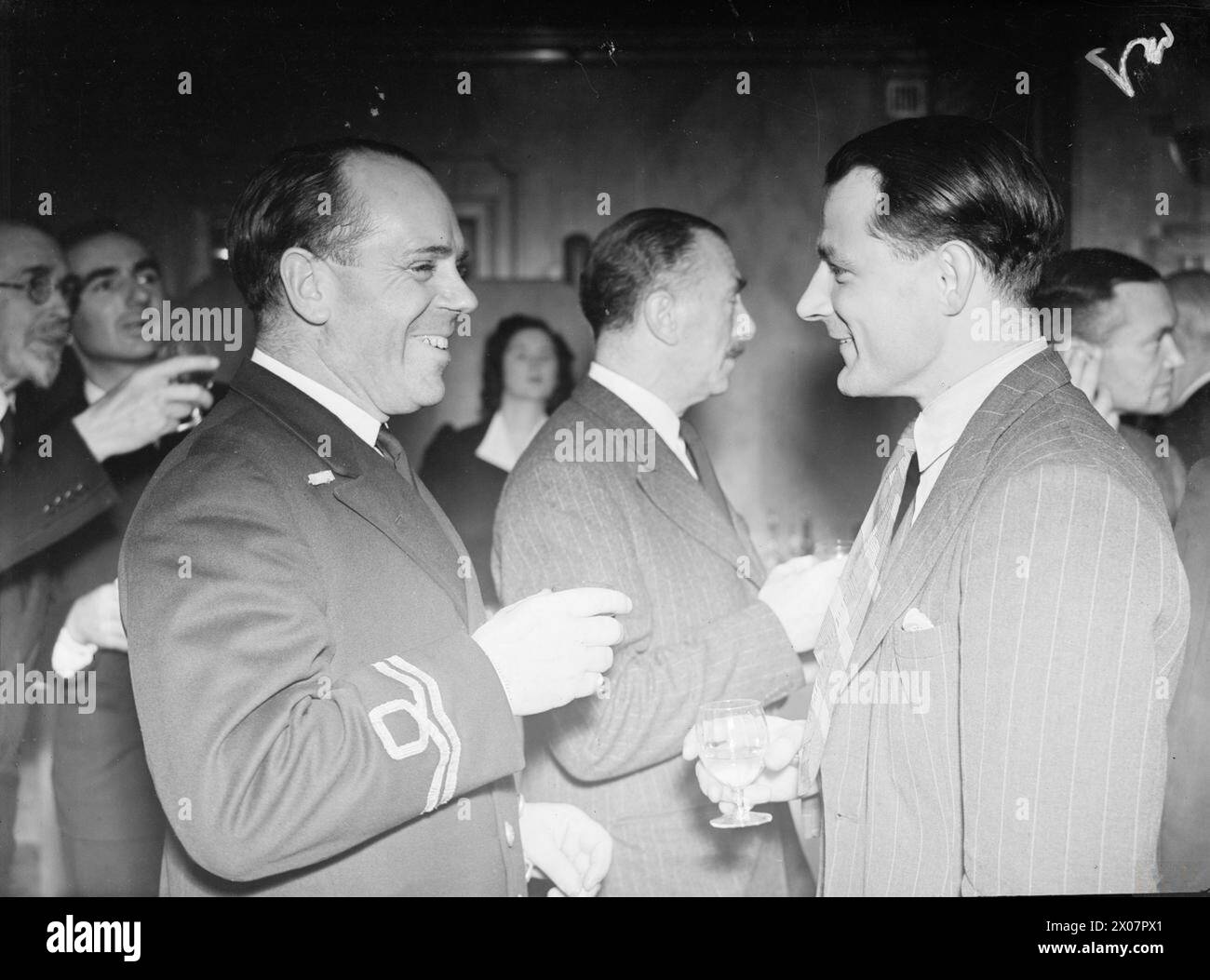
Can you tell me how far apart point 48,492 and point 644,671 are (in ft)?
4.24

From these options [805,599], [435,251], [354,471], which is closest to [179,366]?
[435,251]

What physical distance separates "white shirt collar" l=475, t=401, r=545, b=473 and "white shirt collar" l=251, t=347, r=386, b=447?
1.36 m

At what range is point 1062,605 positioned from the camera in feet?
4.52

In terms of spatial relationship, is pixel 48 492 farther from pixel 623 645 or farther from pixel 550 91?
pixel 550 91

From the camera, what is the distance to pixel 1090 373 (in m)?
2.31

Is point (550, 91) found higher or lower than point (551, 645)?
higher

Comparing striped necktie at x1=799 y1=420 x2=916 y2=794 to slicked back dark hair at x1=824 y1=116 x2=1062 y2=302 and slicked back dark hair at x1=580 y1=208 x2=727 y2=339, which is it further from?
slicked back dark hair at x1=580 y1=208 x2=727 y2=339

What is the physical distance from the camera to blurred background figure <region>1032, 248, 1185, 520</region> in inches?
89.7

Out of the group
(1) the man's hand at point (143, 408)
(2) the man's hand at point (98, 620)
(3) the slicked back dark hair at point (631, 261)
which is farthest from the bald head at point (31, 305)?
(3) the slicked back dark hair at point (631, 261)

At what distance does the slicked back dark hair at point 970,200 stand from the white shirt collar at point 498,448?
159 centimetres

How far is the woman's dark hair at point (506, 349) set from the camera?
3.36m

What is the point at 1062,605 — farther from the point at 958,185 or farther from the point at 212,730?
the point at 212,730
